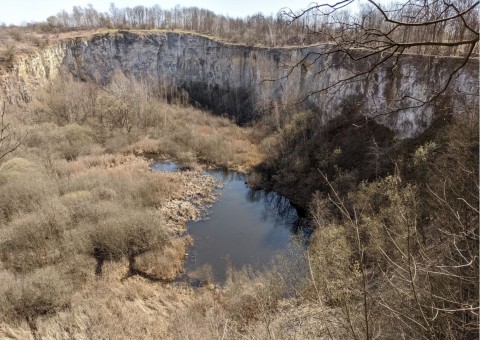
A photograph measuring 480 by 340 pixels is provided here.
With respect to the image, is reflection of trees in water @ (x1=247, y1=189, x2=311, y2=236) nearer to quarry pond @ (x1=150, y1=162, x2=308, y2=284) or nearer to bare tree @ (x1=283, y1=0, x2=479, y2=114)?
quarry pond @ (x1=150, y1=162, x2=308, y2=284)

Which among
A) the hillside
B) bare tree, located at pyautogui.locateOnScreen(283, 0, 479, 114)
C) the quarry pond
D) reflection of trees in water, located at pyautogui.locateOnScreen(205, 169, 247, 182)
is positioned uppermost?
bare tree, located at pyautogui.locateOnScreen(283, 0, 479, 114)

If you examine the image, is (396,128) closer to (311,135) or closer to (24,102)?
(311,135)

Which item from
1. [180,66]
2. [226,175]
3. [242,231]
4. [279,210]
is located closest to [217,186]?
[226,175]

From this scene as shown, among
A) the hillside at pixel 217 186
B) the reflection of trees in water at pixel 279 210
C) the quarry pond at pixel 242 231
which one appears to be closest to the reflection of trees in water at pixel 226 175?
the reflection of trees in water at pixel 279 210

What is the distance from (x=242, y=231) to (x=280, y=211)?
3315 millimetres

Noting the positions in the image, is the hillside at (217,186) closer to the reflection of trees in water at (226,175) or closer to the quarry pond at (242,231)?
the quarry pond at (242,231)

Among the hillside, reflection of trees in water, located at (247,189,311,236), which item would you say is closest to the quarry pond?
reflection of trees in water, located at (247,189,311,236)

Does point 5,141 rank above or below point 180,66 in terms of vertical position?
below

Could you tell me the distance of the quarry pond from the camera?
14031mm

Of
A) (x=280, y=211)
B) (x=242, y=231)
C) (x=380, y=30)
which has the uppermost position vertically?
(x=380, y=30)

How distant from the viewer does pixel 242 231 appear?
55.1 ft

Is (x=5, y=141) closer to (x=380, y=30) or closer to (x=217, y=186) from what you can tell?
(x=217, y=186)

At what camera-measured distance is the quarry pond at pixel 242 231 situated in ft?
46.0

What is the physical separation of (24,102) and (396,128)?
2996 cm
